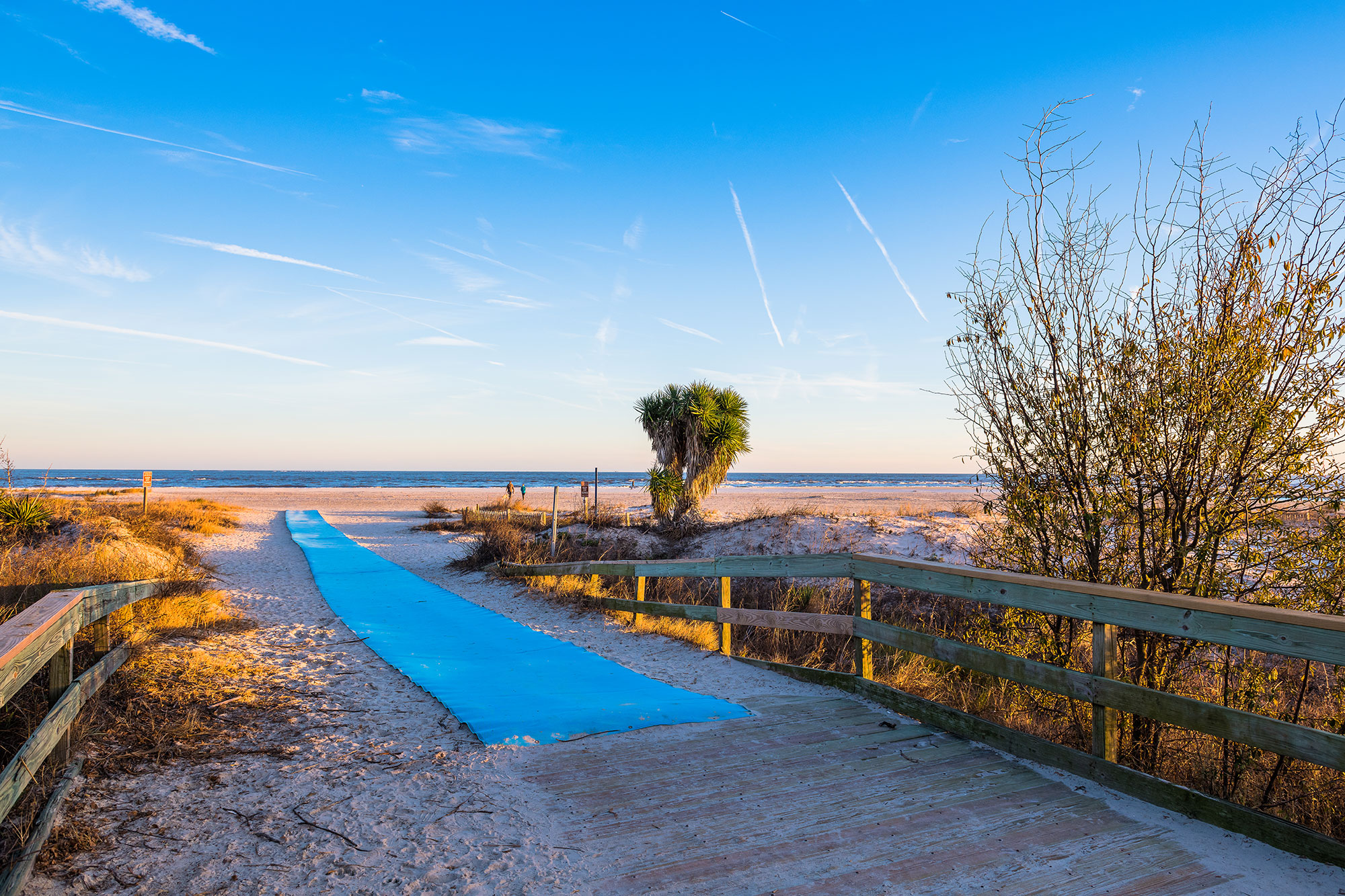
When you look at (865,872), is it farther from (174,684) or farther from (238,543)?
(238,543)

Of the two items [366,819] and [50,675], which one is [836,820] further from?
[50,675]

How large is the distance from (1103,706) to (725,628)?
3775 mm

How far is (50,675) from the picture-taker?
3770 mm

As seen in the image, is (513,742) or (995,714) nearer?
(513,742)

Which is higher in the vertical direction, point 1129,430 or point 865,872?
point 1129,430

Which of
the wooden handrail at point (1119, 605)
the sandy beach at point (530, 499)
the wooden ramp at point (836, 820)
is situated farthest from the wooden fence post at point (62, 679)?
the sandy beach at point (530, 499)

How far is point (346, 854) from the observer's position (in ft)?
10.2

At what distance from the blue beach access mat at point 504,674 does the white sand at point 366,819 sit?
0.22 meters

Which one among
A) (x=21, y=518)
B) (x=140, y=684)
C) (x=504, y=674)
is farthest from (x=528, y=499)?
(x=140, y=684)

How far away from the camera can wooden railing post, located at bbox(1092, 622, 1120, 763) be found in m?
3.76

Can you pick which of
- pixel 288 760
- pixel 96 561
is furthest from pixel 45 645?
pixel 96 561

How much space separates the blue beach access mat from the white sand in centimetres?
22

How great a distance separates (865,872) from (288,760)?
3.17m

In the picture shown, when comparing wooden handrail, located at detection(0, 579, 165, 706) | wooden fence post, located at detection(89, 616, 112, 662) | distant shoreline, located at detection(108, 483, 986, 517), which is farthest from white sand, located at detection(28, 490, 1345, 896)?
distant shoreline, located at detection(108, 483, 986, 517)
